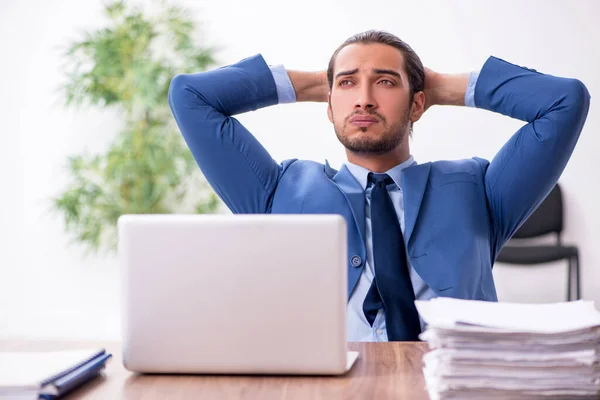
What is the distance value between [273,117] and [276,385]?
3539mm

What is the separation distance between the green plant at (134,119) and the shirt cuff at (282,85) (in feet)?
6.86

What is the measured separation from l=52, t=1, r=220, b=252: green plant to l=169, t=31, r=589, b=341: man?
2.14 meters

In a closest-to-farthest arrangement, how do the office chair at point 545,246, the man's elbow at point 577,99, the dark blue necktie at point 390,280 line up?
1. the dark blue necktie at point 390,280
2. the man's elbow at point 577,99
3. the office chair at point 545,246

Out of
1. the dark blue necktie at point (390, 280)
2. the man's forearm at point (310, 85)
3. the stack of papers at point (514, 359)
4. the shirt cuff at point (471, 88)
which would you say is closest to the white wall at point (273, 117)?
the man's forearm at point (310, 85)

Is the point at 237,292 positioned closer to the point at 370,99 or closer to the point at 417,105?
the point at 370,99

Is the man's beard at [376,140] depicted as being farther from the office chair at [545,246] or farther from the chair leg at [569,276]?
the chair leg at [569,276]

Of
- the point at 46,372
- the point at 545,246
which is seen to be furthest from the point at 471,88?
the point at 545,246

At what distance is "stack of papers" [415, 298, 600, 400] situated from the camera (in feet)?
3.18

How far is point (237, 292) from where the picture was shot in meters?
1.08

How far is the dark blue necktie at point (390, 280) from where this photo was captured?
171 centimetres

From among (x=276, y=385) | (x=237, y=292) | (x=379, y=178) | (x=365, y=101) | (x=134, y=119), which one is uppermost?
(x=134, y=119)

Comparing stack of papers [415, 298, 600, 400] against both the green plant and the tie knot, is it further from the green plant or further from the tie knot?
the green plant

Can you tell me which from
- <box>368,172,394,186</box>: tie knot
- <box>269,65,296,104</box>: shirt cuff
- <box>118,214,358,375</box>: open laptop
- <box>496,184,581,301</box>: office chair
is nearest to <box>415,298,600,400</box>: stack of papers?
<box>118,214,358,375</box>: open laptop

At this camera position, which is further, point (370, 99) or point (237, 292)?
point (370, 99)
